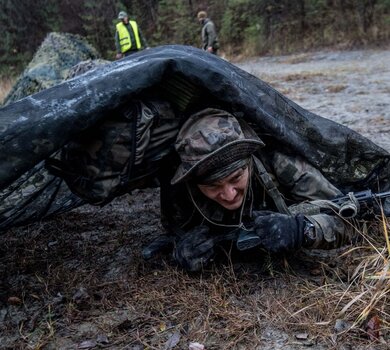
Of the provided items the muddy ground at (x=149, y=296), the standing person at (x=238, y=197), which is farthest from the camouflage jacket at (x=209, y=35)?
the standing person at (x=238, y=197)

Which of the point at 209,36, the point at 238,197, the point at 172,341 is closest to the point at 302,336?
the point at 172,341

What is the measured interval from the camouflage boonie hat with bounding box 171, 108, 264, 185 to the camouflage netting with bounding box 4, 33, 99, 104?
3124 mm

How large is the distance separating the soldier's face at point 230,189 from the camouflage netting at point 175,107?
1.13ft

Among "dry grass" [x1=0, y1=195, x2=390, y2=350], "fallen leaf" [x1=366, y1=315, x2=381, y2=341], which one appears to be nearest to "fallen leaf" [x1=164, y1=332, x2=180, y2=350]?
"dry grass" [x1=0, y1=195, x2=390, y2=350]

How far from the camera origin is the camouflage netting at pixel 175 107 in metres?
2.15

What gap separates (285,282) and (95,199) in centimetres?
107

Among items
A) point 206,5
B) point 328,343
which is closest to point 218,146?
point 328,343

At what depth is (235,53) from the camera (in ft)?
59.8

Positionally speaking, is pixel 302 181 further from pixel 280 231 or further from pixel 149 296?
pixel 149 296

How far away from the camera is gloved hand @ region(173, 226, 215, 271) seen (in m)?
2.54

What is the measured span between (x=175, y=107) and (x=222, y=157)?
16.0 inches

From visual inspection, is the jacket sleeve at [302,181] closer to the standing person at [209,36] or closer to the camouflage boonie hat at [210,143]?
the camouflage boonie hat at [210,143]

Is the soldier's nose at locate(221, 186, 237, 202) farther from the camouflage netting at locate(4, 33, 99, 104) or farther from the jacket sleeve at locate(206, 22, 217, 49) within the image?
the jacket sleeve at locate(206, 22, 217, 49)

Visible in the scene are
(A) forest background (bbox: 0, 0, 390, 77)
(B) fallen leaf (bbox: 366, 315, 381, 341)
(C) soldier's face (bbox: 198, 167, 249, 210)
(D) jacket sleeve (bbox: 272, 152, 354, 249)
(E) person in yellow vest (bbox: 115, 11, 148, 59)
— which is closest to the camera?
(B) fallen leaf (bbox: 366, 315, 381, 341)
